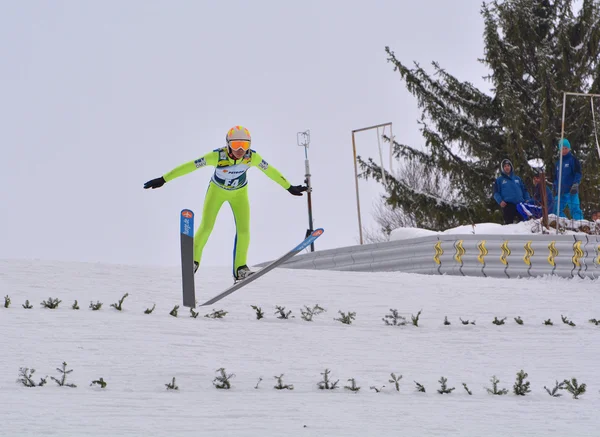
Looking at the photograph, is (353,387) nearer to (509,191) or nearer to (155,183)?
(155,183)

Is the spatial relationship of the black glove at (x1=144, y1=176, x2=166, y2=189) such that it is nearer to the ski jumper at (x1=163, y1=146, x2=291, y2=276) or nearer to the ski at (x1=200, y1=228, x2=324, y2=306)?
the ski jumper at (x1=163, y1=146, x2=291, y2=276)

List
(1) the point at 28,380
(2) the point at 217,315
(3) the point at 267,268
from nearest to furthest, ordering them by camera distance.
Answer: (1) the point at 28,380 → (2) the point at 217,315 → (3) the point at 267,268

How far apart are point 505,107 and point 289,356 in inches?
782

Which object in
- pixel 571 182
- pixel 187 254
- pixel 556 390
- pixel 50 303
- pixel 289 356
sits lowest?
pixel 556 390

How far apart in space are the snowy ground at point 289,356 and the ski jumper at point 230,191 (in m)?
0.50

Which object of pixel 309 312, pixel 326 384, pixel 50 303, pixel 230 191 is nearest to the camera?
pixel 326 384

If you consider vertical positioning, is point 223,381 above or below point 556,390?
above

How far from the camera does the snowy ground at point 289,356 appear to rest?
4.80 m

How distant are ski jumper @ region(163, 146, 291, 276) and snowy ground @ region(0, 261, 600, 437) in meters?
0.50

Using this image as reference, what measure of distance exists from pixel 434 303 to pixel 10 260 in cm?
477

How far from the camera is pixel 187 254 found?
9172 millimetres

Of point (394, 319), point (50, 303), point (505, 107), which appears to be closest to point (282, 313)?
point (394, 319)

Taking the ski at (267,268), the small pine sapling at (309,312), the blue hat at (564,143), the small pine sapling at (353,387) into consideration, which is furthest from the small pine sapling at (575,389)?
the blue hat at (564,143)

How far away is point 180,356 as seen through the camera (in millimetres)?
6375
